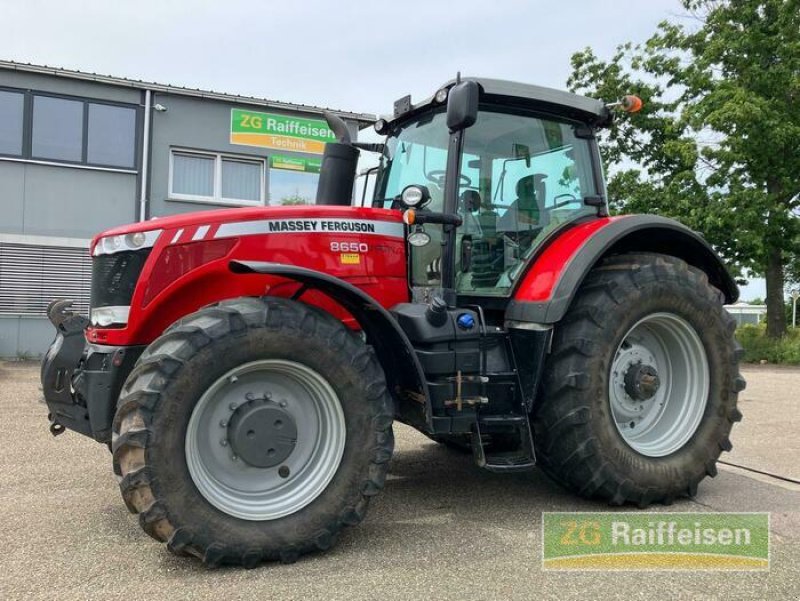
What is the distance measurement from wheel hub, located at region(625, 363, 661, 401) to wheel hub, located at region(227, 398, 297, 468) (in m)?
2.10

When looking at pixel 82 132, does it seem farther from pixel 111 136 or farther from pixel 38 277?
pixel 38 277

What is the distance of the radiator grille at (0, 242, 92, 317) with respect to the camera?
12.2m

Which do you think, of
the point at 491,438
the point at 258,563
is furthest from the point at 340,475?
the point at 491,438

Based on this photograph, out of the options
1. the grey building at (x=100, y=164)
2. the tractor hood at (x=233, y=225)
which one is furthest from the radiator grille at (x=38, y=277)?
the tractor hood at (x=233, y=225)

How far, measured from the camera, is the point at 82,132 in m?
12.7

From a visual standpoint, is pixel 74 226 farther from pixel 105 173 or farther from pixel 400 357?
pixel 400 357

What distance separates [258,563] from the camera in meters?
3.01

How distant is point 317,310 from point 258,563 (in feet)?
3.86

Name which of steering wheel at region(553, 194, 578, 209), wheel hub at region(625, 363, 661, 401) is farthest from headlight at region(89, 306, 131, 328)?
wheel hub at region(625, 363, 661, 401)

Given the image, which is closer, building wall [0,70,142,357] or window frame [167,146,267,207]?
building wall [0,70,142,357]

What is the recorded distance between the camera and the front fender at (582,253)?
3.76 metres

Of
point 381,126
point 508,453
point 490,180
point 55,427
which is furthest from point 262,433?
point 381,126

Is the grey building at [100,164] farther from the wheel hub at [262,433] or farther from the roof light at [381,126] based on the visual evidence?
the wheel hub at [262,433]

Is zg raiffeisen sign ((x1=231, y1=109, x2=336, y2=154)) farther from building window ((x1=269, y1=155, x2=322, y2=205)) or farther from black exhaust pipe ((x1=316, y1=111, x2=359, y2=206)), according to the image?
black exhaust pipe ((x1=316, y1=111, x2=359, y2=206))
